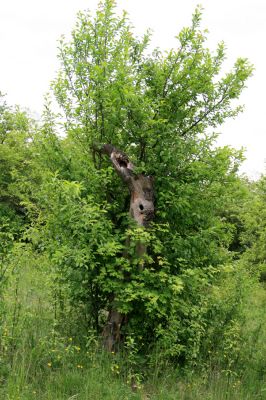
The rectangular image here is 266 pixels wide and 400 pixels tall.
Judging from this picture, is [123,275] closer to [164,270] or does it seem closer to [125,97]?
[164,270]

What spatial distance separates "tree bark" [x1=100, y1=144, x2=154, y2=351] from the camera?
5.17m

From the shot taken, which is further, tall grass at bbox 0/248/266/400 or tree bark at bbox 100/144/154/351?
tree bark at bbox 100/144/154/351

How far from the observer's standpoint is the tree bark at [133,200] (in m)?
5.17

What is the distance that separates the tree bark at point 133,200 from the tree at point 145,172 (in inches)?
0.8

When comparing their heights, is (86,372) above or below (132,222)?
below

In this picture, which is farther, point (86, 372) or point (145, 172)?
point (145, 172)

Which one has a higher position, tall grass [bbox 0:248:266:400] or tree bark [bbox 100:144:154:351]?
tree bark [bbox 100:144:154:351]

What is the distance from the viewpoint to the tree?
16.3 feet

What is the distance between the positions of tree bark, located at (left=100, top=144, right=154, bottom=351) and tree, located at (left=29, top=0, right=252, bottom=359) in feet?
0.07

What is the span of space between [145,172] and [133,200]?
16.4 inches

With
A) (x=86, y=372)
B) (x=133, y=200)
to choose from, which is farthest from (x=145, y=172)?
(x=86, y=372)

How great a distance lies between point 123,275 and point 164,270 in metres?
0.50

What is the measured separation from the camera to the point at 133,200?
5.27 meters

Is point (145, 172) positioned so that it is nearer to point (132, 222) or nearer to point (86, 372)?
point (132, 222)
